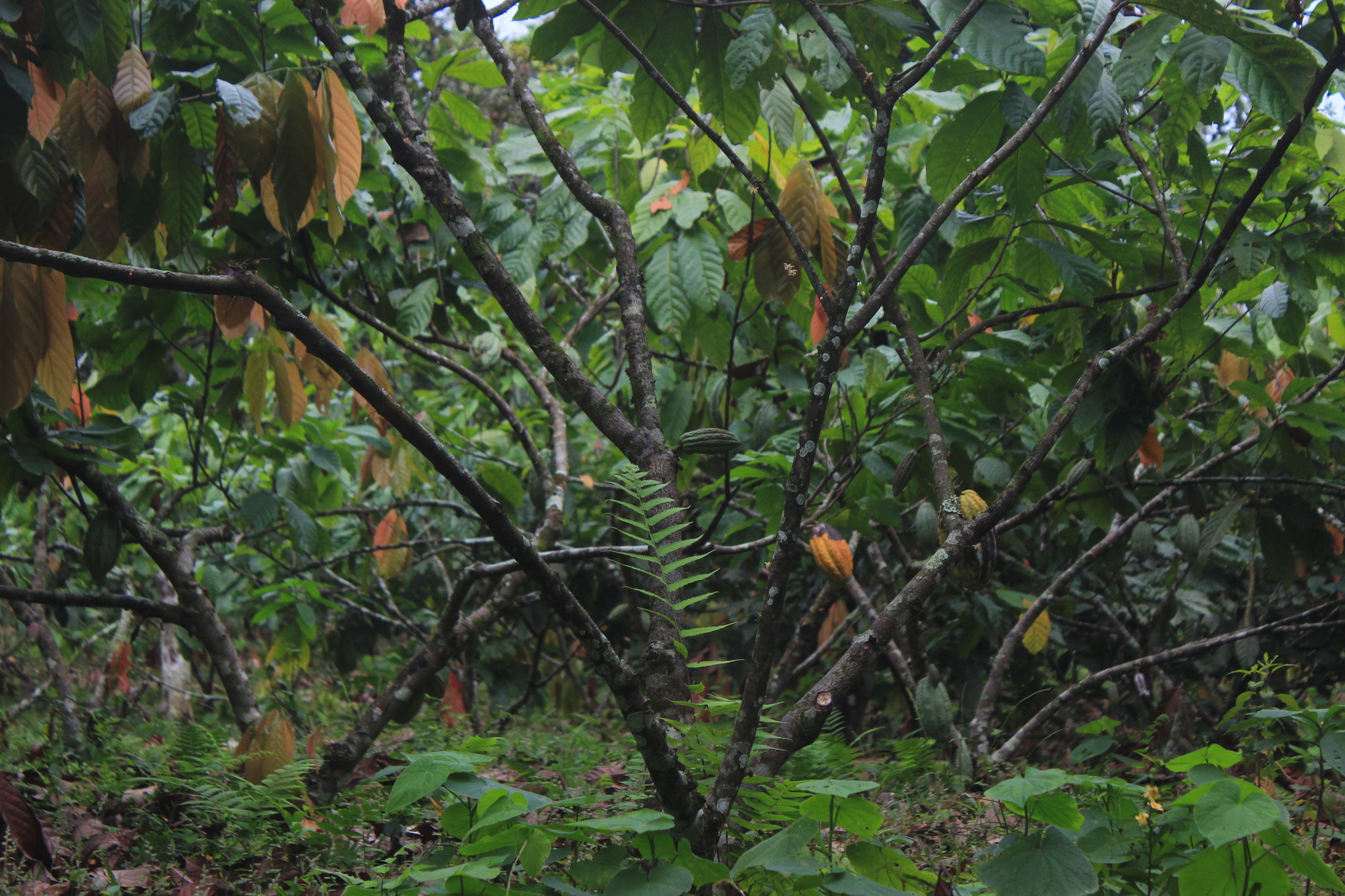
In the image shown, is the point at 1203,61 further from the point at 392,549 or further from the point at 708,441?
the point at 392,549

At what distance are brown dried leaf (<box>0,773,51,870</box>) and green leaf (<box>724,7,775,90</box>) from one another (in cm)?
151

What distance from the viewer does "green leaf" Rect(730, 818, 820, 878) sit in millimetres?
993

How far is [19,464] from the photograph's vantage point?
191cm

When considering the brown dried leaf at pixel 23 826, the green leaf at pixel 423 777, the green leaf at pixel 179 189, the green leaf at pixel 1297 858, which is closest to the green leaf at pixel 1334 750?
the green leaf at pixel 1297 858

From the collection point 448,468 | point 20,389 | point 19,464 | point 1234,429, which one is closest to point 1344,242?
point 1234,429

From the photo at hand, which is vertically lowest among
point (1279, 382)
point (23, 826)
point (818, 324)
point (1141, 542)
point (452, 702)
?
point (452, 702)

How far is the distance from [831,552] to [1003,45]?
3.07 feet

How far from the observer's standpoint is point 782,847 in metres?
1.01

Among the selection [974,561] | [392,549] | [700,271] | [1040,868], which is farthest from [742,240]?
[392,549]

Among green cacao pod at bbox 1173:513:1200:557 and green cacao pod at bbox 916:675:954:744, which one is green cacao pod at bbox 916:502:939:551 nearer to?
green cacao pod at bbox 916:675:954:744

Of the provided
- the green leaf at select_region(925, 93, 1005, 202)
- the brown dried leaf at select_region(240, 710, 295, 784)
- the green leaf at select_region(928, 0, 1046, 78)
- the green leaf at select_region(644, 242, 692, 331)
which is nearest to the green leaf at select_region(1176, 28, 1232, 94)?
the green leaf at select_region(928, 0, 1046, 78)

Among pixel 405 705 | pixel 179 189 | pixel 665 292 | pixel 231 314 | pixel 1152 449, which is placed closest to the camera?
pixel 179 189

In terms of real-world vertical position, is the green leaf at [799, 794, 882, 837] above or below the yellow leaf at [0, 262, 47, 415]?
below

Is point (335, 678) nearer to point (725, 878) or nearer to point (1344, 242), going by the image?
point (725, 878)
